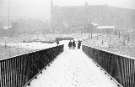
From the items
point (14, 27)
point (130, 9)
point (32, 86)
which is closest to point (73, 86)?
point (32, 86)

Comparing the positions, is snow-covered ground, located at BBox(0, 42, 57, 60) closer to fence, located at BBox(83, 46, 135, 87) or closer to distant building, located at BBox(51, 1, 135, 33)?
fence, located at BBox(83, 46, 135, 87)

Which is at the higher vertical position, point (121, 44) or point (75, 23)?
point (75, 23)

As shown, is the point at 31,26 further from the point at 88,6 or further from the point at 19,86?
the point at 19,86

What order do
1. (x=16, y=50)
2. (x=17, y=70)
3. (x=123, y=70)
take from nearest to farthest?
(x=17, y=70) → (x=123, y=70) → (x=16, y=50)

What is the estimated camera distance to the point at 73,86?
6.72m

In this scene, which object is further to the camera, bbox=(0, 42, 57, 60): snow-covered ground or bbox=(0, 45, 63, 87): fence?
bbox=(0, 42, 57, 60): snow-covered ground

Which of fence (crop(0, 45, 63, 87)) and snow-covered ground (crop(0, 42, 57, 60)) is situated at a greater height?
fence (crop(0, 45, 63, 87))

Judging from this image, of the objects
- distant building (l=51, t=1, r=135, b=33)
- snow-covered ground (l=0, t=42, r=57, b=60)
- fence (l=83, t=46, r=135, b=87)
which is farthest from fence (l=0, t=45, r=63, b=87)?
distant building (l=51, t=1, r=135, b=33)

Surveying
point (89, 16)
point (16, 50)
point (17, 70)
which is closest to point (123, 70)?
point (17, 70)

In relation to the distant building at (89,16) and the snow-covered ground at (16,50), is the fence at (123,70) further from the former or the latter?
the distant building at (89,16)

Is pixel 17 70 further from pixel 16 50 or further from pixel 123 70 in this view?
pixel 16 50

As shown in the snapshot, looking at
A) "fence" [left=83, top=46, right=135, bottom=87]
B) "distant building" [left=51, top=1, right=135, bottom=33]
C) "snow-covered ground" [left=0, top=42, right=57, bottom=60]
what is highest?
"distant building" [left=51, top=1, right=135, bottom=33]

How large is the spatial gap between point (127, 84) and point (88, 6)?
182m

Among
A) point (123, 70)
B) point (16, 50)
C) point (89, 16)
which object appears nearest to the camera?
point (123, 70)
